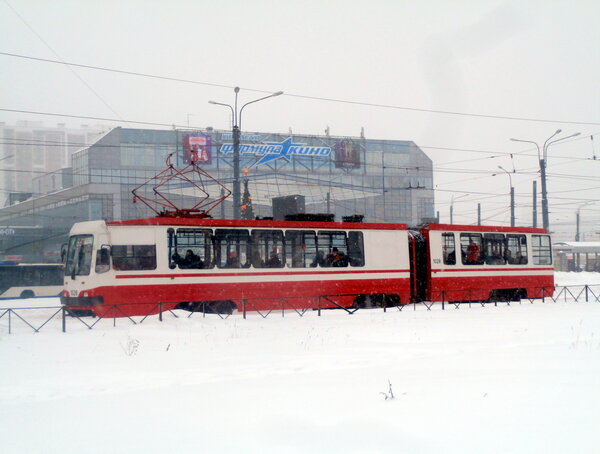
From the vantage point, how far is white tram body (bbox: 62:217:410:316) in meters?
17.0

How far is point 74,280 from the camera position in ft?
56.4

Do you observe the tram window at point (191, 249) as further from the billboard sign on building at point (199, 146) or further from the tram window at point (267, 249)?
the billboard sign on building at point (199, 146)

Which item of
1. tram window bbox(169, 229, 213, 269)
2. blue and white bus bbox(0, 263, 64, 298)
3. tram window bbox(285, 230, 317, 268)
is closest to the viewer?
tram window bbox(169, 229, 213, 269)

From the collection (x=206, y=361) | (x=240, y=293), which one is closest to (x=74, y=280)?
(x=240, y=293)

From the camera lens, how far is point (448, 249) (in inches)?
885

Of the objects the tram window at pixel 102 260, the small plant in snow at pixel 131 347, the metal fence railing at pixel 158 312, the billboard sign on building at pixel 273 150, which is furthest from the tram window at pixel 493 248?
the billboard sign on building at pixel 273 150

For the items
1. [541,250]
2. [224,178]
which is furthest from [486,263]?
[224,178]

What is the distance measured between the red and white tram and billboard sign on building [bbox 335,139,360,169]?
43.7 m

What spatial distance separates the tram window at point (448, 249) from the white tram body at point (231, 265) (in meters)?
1.71

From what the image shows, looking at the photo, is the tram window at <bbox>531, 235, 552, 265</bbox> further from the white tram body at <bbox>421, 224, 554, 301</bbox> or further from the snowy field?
the snowy field

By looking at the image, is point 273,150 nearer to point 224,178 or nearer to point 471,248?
point 224,178

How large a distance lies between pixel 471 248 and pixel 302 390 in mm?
16065

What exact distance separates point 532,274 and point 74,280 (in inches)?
666

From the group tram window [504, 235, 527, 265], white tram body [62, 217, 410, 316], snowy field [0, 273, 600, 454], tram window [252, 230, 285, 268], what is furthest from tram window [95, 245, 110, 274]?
tram window [504, 235, 527, 265]
